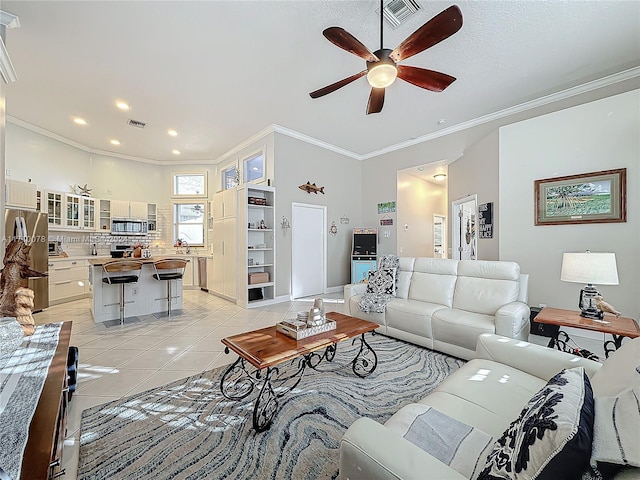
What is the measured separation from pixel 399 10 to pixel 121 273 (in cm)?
482

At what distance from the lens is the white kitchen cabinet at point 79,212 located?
5.37m

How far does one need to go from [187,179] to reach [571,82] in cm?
794

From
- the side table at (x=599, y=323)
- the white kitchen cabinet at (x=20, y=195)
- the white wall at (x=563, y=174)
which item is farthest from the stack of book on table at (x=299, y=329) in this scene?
the white kitchen cabinet at (x=20, y=195)

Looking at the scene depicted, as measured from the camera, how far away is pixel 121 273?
13.2 feet

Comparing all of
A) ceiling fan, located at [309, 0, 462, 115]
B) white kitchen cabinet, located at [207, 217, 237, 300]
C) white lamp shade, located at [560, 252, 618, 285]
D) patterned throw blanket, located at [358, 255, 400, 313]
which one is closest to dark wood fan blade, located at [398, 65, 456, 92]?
ceiling fan, located at [309, 0, 462, 115]

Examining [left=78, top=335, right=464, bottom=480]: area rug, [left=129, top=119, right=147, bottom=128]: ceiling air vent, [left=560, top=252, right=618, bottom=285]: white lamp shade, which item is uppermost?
[left=129, top=119, right=147, bottom=128]: ceiling air vent

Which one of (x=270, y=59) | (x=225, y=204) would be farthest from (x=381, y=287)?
(x=225, y=204)

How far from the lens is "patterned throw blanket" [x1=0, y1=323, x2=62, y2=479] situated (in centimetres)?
83

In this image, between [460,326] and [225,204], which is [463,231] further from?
[225,204]

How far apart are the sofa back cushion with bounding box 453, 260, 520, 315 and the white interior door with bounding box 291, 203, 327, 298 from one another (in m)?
3.20

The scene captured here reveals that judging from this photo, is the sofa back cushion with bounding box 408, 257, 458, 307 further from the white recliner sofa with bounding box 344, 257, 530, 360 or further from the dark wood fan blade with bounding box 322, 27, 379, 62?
the dark wood fan blade with bounding box 322, 27, 379, 62

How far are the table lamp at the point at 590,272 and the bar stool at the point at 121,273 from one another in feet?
16.5

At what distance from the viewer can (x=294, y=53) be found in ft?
10.0

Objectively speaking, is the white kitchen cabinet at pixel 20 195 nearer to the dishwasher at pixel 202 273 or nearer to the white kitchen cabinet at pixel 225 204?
the white kitchen cabinet at pixel 225 204
